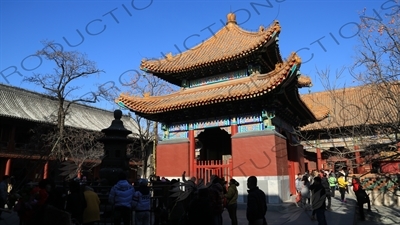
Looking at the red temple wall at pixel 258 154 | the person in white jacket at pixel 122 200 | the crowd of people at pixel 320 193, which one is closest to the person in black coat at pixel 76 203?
the person in white jacket at pixel 122 200

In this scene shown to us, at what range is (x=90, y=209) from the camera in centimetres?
567

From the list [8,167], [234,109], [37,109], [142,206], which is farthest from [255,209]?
[37,109]

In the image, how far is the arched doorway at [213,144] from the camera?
15422mm

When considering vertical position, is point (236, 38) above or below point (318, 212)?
above

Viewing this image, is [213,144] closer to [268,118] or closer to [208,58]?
[208,58]

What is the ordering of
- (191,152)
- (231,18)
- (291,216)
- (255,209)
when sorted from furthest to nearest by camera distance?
(231,18) < (191,152) < (291,216) < (255,209)

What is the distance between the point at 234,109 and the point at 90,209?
25.4ft

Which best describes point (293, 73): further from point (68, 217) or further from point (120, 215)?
point (68, 217)

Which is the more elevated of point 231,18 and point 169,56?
point 231,18

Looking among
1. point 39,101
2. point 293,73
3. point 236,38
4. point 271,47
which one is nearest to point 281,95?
point 293,73

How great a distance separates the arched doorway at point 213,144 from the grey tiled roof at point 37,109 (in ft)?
40.6

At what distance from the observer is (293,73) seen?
10430mm

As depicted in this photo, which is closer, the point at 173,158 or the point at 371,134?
the point at 371,134

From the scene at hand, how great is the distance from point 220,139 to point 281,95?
4998mm
